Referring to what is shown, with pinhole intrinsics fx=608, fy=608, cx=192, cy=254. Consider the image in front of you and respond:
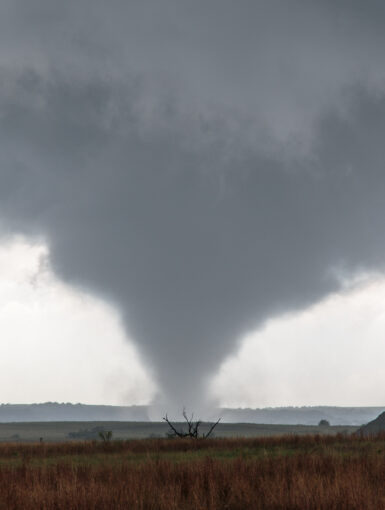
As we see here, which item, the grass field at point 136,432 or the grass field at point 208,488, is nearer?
the grass field at point 208,488

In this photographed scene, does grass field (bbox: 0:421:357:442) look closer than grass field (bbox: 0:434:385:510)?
No

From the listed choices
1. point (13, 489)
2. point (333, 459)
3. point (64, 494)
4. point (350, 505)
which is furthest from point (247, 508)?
point (333, 459)

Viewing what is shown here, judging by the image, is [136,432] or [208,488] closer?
[208,488]

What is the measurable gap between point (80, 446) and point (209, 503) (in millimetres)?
22916

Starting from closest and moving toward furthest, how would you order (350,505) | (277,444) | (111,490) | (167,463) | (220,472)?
(350,505) → (111,490) → (220,472) → (167,463) → (277,444)

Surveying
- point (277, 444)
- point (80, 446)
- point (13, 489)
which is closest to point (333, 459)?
point (13, 489)

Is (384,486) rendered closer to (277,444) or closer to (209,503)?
(209,503)

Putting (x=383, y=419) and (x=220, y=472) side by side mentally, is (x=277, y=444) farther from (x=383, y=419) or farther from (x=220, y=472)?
(x=383, y=419)

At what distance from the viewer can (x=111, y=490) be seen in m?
13.2

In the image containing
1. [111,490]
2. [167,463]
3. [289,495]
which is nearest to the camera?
[289,495]

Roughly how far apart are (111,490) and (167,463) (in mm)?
5096

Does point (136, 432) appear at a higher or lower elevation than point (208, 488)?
lower

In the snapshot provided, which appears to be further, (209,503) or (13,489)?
(13,489)

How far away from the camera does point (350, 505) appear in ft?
38.0
